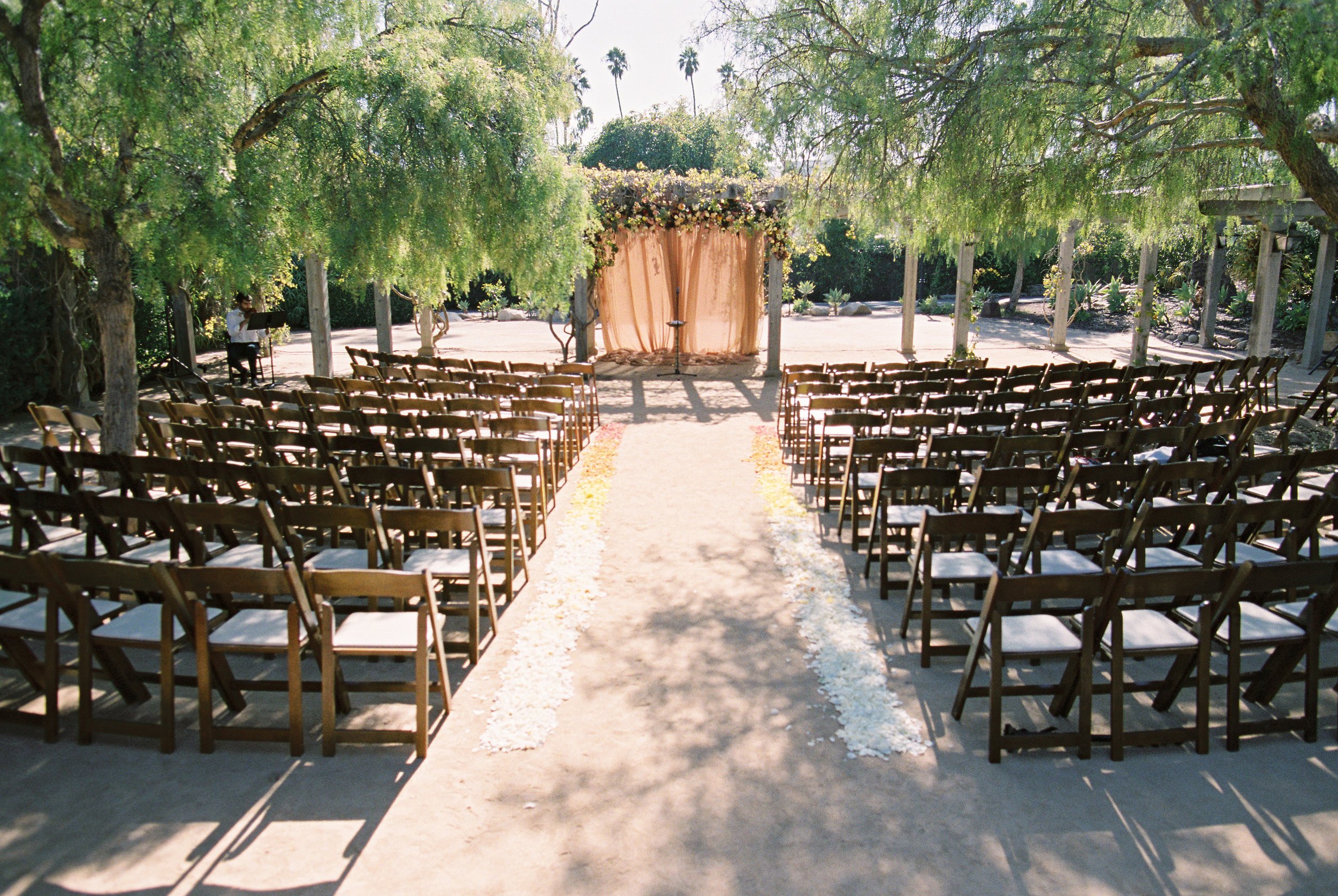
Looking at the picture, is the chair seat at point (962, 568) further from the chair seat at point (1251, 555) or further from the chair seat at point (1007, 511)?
the chair seat at point (1251, 555)

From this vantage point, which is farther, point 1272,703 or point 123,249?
point 123,249

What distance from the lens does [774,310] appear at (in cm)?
1561

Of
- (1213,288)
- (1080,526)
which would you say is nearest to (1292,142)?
(1080,526)

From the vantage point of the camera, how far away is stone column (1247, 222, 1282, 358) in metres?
13.8

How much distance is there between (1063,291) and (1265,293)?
5.01m

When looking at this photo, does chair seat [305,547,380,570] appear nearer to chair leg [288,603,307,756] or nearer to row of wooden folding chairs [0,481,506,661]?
row of wooden folding chairs [0,481,506,661]

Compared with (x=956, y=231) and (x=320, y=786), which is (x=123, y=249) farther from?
(x=956, y=231)

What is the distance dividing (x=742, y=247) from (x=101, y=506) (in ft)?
46.5

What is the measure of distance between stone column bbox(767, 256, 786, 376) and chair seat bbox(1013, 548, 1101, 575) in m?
10.9

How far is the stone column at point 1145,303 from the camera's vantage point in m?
15.3

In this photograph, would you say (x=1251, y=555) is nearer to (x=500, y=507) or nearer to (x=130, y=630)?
(x=500, y=507)

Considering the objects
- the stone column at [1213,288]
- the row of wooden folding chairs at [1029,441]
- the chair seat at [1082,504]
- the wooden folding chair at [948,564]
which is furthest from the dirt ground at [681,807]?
the stone column at [1213,288]

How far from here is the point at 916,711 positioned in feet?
13.4

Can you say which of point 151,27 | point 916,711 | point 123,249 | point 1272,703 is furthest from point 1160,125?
point 123,249
